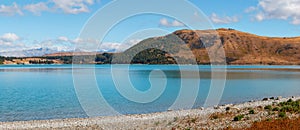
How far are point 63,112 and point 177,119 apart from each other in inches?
665

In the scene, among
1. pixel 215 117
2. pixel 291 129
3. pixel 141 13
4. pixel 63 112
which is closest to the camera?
pixel 291 129

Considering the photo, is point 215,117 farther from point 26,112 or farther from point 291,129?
point 26,112

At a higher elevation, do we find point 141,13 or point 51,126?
point 141,13

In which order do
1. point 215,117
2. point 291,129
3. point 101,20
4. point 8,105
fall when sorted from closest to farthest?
point 291,129
point 101,20
point 215,117
point 8,105

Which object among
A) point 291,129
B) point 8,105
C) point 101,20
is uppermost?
point 101,20

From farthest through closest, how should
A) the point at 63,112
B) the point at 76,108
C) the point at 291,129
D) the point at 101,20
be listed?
1. the point at 76,108
2. the point at 63,112
3. the point at 101,20
4. the point at 291,129

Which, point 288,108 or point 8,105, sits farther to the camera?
point 8,105

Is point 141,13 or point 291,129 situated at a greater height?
point 141,13

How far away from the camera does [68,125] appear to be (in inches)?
1161

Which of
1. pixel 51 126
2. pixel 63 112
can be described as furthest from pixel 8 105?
pixel 51 126

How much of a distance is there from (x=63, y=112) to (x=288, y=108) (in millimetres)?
24721

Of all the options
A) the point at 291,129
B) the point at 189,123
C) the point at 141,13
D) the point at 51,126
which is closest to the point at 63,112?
the point at 51,126

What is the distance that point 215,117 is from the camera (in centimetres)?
2859

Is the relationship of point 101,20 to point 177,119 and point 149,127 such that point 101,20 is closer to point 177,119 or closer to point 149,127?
point 149,127
